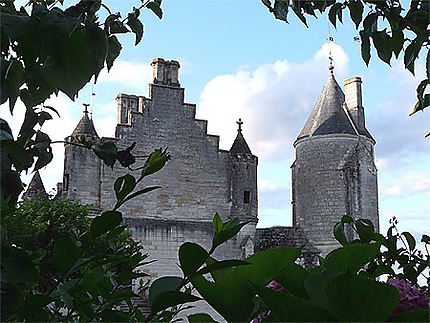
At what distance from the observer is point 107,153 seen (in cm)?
106

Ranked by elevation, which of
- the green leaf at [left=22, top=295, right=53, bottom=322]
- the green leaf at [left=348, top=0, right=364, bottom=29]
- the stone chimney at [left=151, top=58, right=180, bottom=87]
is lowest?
the green leaf at [left=22, top=295, right=53, bottom=322]

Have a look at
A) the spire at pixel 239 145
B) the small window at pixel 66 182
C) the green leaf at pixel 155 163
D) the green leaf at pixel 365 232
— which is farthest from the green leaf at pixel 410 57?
the spire at pixel 239 145

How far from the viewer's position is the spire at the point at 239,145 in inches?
762

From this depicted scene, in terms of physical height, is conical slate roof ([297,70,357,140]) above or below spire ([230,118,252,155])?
above

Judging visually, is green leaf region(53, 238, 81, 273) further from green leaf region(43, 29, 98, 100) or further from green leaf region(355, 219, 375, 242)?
green leaf region(355, 219, 375, 242)

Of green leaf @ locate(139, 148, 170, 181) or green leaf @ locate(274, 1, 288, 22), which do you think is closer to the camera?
green leaf @ locate(139, 148, 170, 181)

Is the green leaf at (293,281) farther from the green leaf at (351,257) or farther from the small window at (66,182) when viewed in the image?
the small window at (66,182)

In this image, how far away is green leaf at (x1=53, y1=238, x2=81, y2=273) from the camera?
33.6 inches

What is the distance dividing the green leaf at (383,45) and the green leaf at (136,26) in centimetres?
64

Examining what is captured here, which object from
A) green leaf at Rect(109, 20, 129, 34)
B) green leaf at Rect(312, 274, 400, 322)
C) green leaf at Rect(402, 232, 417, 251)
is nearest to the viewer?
green leaf at Rect(312, 274, 400, 322)

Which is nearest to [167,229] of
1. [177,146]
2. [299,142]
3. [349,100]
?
[177,146]

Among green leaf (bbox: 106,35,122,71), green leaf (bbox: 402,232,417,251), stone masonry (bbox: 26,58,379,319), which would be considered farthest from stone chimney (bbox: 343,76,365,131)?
green leaf (bbox: 106,35,122,71)

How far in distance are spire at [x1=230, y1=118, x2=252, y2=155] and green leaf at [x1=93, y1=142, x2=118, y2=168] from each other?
18.2 m

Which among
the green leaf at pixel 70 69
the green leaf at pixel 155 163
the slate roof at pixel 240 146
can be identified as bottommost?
the green leaf at pixel 155 163
